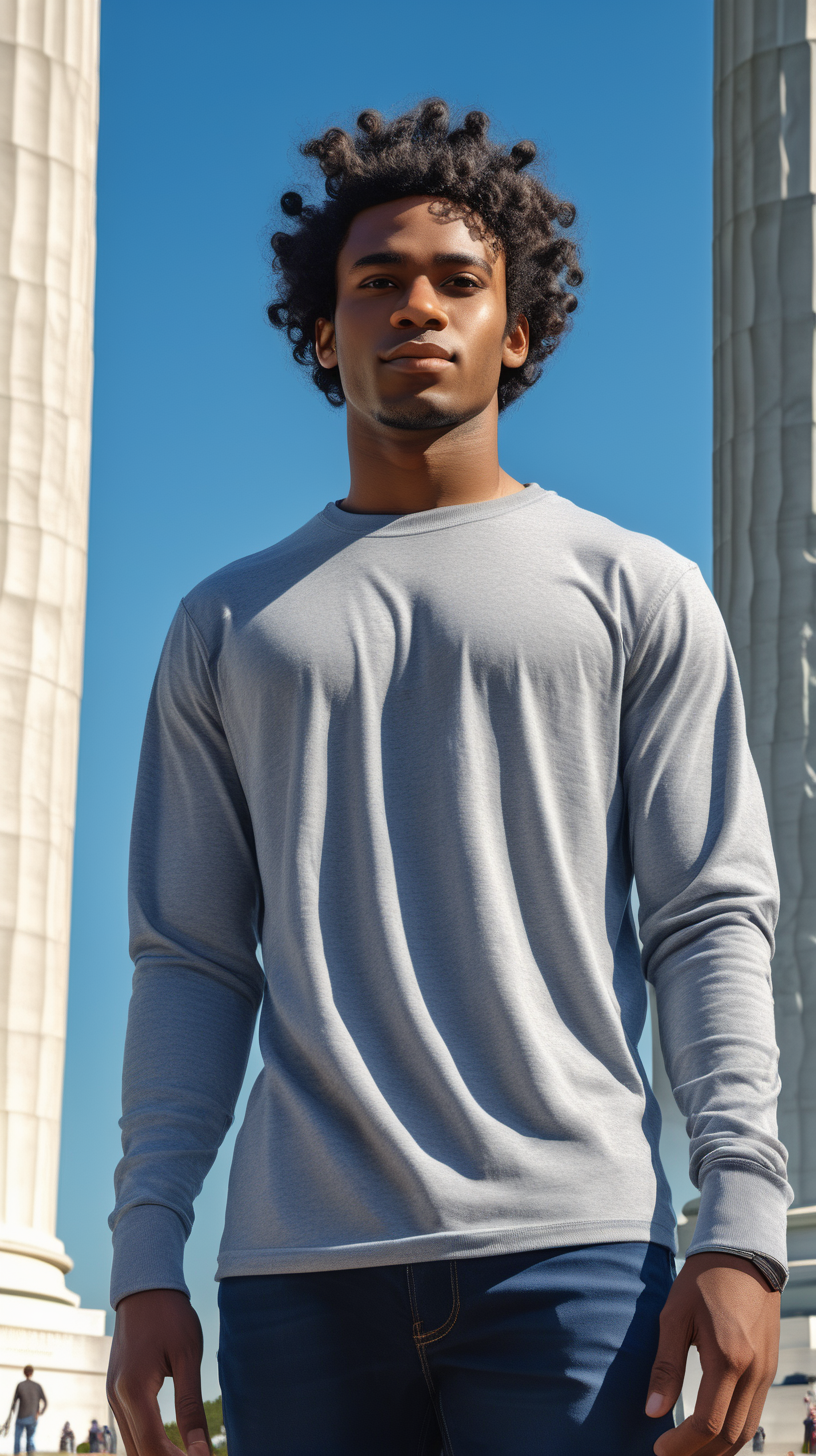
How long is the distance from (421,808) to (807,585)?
73.5ft

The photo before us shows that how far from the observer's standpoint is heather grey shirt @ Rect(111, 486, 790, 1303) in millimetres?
3111

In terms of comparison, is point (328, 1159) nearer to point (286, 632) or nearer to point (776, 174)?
point (286, 632)

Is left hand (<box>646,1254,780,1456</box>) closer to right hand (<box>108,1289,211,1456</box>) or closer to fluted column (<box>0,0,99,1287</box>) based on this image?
right hand (<box>108,1289,211,1456</box>)

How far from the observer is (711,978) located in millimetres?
3311

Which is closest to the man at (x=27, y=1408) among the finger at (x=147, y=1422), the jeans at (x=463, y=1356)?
the finger at (x=147, y=1422)

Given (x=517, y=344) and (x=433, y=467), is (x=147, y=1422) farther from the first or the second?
(x=517, y=344)

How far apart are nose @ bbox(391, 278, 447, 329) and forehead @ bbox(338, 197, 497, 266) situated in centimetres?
12

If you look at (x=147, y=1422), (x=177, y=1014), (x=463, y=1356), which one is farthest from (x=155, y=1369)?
(x=177, y=1014)

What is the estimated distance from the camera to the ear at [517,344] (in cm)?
419

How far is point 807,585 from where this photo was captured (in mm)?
24984

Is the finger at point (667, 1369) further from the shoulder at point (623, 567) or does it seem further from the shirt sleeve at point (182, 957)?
the shoulder at point (623, 567)

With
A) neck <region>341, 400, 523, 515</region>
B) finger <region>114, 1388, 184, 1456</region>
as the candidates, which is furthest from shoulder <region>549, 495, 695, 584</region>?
finger <region>114, 1388, 184, 1456</region>

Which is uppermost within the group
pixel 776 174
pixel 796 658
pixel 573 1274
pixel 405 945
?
pixel 776 174

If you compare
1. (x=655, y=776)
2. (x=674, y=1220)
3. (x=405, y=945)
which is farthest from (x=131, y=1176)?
(x=655, y=776)
